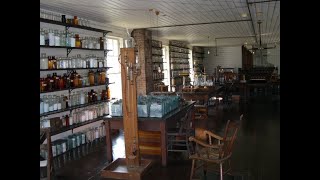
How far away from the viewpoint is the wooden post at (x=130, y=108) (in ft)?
13.1

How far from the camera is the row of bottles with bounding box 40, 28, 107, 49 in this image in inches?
198

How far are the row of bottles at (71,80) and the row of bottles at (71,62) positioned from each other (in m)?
0.18

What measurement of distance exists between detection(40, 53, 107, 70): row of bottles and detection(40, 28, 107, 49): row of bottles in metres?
0.23

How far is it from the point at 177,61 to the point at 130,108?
9.48m

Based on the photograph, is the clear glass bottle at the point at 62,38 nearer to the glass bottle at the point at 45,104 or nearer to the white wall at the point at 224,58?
the glass bottle at the point at 45,104

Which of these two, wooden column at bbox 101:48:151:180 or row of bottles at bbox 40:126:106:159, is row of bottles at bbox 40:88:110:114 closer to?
row of bottles at bbox 40:126:106:159

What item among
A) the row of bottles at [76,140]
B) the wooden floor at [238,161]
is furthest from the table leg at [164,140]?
the row of bottles at [76,140]

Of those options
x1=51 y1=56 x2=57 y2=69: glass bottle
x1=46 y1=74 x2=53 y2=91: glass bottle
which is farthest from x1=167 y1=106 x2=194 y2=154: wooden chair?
x1=51 y1=56 x2=57 y2=69: glass bottle

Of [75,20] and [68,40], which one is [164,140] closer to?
[68,40]

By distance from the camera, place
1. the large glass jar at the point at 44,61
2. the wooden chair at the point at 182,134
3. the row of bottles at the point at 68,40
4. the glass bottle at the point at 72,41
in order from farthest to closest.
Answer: the glass bottle at the point at 72,41, the row of bottles at the point at 68,40, the large glass jar at the point at 44,61, the wooden chair at the point at 182,134
